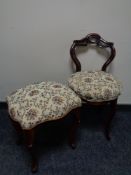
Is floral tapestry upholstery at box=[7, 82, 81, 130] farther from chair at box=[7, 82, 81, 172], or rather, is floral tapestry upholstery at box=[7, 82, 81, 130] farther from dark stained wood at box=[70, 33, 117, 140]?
dark stained wood at box=[70, 33, 117, 140]

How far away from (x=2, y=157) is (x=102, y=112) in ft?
3.44

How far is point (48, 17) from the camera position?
6.56 ft

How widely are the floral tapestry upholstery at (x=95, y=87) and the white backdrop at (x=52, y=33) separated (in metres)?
0.32

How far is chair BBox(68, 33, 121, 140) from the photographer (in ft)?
5.89

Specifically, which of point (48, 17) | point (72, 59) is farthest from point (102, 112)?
point (48, 17)

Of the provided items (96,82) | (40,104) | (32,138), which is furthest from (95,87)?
(32,138)

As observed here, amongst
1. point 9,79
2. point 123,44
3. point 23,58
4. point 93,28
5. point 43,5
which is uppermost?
point 43,5

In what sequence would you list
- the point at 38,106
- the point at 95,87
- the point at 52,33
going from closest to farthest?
the point at 38,106, the point at 95,87, the point at 52,33

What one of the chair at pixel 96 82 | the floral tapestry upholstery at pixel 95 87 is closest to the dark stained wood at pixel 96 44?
the chair at pixel 96 82

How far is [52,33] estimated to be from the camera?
81.1 inches

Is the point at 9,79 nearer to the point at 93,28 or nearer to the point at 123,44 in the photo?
the point at 93,28

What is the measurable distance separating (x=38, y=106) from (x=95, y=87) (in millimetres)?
472

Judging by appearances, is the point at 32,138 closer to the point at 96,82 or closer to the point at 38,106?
the point at 38,106

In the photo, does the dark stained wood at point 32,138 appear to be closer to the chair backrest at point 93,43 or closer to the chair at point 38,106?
the chair at point 38,106
